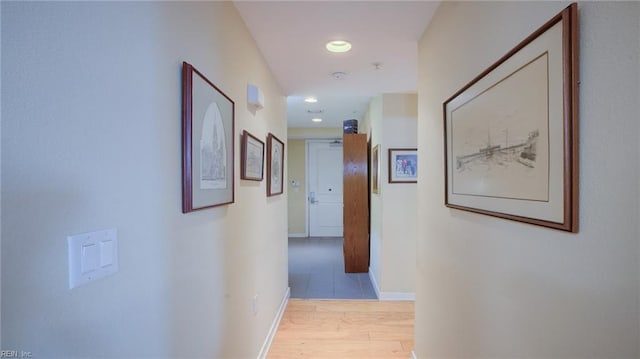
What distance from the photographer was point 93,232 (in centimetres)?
67

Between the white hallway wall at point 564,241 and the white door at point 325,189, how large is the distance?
511 cm

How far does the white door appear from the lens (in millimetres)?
6609

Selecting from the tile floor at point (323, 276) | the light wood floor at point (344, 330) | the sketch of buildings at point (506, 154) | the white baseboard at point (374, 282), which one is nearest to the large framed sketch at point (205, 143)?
the sketch of buildings at point (506, 154)

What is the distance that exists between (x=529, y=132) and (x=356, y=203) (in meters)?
3.38

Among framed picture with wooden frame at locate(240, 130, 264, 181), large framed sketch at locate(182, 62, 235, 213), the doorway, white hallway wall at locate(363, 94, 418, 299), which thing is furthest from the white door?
large framed sketch at locate(182, 62, 235, 213)

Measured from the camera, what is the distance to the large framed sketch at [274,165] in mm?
2432

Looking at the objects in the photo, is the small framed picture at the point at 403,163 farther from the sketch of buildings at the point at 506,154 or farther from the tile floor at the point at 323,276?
the sketch of buildings at the point at 506,154

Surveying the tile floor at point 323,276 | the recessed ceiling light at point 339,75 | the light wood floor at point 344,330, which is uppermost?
the recessed ceiling light at point 339,75

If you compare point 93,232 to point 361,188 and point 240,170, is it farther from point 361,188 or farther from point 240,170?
point 361,188

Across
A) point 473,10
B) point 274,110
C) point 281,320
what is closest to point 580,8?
point 473,10

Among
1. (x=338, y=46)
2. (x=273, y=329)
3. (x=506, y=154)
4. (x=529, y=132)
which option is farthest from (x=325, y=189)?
(x=529, y=132)

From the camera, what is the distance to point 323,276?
405cm

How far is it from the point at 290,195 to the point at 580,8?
20.3 feet

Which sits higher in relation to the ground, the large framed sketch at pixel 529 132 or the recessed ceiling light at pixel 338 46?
the recessed ceiling light at pixel 338 46
